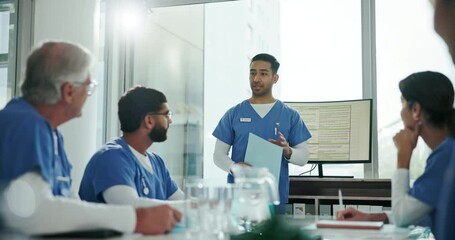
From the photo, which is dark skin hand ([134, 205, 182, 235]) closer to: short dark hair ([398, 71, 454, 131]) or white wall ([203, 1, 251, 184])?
short dark hair ([398, 71, 454, 131])

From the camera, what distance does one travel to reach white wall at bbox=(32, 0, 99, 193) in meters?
3.61

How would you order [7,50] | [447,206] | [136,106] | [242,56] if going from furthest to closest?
[242,56] < [7,50] < [136,106] < [447,206]

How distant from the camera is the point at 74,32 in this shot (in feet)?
12.4

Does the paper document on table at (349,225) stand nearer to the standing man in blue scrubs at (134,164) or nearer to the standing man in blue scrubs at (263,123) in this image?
the standing man in blue scrubs at (134,164)

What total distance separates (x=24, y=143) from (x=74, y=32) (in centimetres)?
254

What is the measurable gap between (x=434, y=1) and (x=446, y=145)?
0.43 meters

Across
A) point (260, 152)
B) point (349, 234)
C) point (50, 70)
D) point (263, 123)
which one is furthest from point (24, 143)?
point (263, 123)

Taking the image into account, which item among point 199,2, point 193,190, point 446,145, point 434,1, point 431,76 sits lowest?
point 193,190

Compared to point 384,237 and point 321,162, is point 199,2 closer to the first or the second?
point 321,162

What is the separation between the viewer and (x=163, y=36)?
4.68 meters

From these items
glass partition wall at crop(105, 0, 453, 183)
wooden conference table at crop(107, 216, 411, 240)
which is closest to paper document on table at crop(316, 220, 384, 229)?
wooden conference table at crop(107, 216, 411, 240)

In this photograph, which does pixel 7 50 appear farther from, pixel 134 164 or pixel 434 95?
pixel 434 95

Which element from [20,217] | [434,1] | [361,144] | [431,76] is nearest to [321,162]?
[361,144]

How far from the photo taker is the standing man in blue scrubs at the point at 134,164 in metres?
1.81
